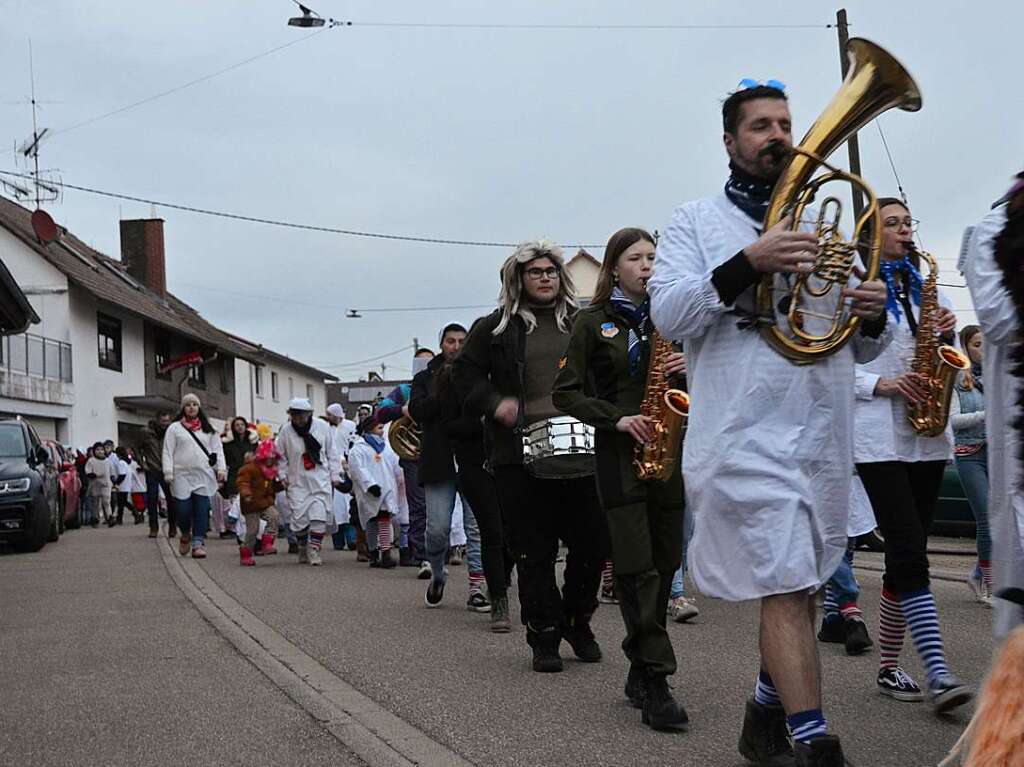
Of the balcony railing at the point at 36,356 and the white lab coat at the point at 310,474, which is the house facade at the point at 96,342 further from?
the white lab coat at the point at 310,474

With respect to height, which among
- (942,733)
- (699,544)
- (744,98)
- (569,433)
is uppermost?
(744,98)

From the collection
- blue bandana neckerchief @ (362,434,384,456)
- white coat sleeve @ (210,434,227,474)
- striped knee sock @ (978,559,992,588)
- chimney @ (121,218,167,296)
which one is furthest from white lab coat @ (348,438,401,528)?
chimney @ (121,218,167,296)

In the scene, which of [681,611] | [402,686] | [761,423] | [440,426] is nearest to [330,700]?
[402,686]

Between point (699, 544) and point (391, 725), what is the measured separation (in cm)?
187

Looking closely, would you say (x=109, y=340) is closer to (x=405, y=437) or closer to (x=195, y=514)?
(x=195, y=514)

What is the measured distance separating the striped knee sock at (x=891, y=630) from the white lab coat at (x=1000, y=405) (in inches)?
94.3

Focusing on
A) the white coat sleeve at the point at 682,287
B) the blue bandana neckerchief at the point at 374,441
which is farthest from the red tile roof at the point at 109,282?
the white coat sleeve at the point at 682,287

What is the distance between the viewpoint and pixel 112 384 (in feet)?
144

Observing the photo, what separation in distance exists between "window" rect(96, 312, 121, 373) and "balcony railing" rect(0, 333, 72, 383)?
3.03 m

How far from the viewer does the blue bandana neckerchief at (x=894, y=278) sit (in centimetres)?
590

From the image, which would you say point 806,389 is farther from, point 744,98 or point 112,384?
point 112,384

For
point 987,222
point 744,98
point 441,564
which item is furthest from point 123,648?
point 987,222

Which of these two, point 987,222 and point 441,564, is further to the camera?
point 441,564

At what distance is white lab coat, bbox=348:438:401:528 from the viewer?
14234 mm
